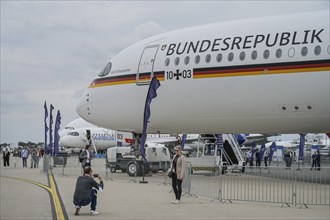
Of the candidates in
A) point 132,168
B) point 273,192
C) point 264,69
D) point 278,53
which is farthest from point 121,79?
point 273,192

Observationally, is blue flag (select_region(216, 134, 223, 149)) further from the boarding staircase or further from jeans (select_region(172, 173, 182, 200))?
jeans (select_region(172, 173, 182, 200))

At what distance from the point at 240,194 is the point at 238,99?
4248 mm

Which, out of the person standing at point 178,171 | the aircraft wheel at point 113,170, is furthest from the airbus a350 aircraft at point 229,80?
the person standing at point 178,171

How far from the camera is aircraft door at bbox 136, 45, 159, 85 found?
67.0ft

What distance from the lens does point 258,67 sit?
17484 mm

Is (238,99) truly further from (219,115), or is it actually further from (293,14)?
(293,14)

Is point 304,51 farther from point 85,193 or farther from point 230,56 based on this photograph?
point 85,193

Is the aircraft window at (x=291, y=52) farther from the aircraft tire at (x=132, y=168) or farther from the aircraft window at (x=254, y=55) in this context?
the aircraft tire at (x=132, y=168)

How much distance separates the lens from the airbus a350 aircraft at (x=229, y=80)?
1684cm

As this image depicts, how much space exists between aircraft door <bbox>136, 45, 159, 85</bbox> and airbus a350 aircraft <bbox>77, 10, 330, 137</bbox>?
0.14 ft

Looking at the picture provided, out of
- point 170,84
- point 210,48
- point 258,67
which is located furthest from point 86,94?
point 258,67

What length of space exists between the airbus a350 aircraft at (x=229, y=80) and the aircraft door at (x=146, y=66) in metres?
0.04

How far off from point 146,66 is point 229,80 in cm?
406

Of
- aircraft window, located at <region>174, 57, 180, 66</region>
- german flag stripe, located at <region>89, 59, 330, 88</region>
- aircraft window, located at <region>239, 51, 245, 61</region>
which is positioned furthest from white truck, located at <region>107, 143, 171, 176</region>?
aircraft window, located at <region>239, 51, 245, 61</region>
